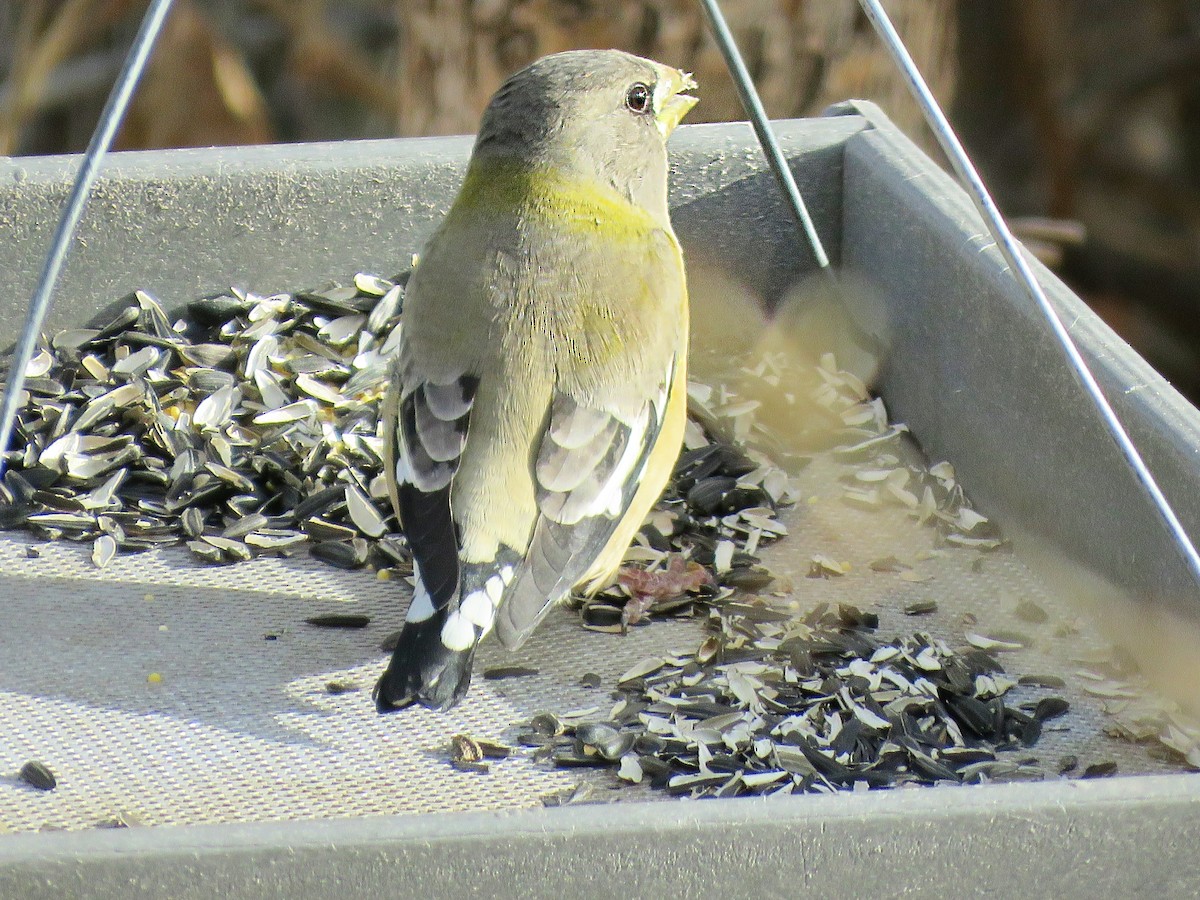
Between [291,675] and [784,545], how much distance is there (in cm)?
104

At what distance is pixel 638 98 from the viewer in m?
3.21

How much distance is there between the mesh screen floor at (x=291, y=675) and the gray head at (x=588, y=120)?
81cm

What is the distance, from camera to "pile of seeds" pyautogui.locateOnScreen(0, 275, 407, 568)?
312 centimetres

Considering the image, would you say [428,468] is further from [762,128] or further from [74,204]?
[762,128]

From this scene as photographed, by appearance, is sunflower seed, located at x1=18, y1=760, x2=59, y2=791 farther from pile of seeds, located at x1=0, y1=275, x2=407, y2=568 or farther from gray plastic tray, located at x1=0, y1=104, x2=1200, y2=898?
pile of seeds, located at x1=0, y1=275, x2=407, y2=568

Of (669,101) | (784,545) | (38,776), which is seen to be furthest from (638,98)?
(38,776)

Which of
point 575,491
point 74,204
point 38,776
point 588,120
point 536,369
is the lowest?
point 38,776

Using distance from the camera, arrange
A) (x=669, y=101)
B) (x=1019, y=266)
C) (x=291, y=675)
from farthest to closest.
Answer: (x=669, y=101) < (x=291, y=675) < (x=1019, y=266)

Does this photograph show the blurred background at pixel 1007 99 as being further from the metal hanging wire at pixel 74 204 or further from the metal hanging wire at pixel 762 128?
the metal hanging wire at pixel 74 204

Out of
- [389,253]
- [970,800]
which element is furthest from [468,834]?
[389,253]

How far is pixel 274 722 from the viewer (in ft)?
8.11

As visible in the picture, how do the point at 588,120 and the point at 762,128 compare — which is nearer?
the point at 588,120

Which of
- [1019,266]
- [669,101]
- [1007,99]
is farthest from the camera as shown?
[1007,99]

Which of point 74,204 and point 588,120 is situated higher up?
point 588,120
